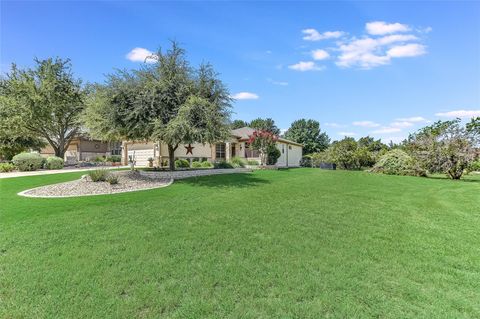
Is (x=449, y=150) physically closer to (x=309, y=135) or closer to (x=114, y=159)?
(x=114, y=159)

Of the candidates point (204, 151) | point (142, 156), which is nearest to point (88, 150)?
point (142, 156)

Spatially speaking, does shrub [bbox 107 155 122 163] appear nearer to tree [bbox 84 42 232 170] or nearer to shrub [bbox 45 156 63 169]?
shrub [bbox 45 156 63 169]

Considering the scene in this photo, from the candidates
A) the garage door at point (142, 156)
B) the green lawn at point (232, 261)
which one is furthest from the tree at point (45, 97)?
the green lawn at point (232, 261)

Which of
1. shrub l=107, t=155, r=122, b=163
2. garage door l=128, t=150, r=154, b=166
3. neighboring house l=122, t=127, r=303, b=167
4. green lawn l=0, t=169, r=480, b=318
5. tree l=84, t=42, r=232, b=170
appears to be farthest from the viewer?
shrub l=107, t=155, r=122, b=163

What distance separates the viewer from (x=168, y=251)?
5.05m

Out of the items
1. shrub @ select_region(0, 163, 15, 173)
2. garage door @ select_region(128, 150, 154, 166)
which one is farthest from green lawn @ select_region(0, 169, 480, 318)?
garage door @ select_region(128, 150, 154, 166)

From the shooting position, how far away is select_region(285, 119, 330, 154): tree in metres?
51.7

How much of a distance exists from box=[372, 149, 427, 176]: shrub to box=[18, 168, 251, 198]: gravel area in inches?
678

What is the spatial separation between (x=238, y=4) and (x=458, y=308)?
1238 cm

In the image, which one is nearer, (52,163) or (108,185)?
(108,185)

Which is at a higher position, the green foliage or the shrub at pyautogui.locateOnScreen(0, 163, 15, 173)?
the green foliage

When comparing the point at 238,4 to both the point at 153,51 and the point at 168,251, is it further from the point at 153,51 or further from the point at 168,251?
the point at 168,251

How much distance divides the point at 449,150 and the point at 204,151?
19.4 m

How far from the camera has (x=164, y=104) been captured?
13414mm
